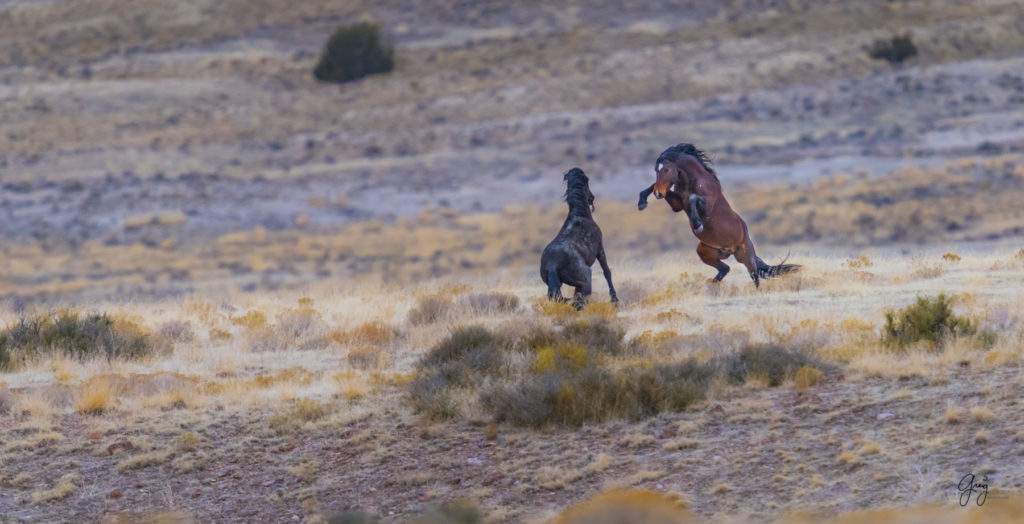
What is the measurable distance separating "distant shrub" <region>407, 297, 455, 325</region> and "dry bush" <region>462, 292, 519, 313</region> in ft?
0.97

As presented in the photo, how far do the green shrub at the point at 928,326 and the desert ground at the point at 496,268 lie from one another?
0.03 m

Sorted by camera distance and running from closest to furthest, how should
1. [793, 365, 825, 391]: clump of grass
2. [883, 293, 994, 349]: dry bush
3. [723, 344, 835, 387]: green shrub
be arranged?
[793, 365, 825, 391]: clump of grass → [723, 344, 835, 387]: green shrub → [883, 293, 994, 349]: dry bush

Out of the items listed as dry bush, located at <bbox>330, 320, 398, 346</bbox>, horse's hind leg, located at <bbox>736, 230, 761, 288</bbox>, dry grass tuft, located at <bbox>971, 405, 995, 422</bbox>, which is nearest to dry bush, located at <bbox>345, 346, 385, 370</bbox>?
dry bush, located at <bbox>330, 320, 398, 346</bbox>

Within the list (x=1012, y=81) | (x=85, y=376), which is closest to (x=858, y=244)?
(x=1012, y=81)

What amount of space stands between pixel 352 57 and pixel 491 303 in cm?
4678

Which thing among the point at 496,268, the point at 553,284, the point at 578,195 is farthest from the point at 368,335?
the point at 496,268

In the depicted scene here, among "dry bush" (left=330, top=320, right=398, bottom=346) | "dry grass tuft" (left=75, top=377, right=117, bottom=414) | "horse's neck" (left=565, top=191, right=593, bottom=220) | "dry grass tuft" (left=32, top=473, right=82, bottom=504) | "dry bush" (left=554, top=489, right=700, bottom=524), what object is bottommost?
"dry bush" (left=330, top=320, right=398, bottom=346)

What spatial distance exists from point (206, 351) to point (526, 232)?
2593cm

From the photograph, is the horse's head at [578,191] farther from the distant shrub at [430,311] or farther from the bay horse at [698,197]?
the distant shrub at [430,311]

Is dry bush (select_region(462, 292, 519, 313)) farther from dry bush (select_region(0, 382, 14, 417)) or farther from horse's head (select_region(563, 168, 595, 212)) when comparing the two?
dry bush (select_region(0, 382, 14, 417))

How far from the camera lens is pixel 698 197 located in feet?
48.3

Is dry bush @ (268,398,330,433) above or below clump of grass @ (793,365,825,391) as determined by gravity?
below

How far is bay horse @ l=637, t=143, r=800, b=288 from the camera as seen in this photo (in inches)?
579

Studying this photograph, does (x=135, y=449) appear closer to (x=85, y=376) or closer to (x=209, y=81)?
(x=85, y=376)
